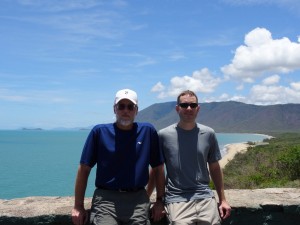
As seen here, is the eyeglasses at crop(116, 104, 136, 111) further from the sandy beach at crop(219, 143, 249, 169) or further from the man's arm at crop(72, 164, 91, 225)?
the sandy beach at crop(219, 143, 249, 169)

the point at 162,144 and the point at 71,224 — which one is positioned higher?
the point at 162,144

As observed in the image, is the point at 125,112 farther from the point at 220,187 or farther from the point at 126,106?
the point at 220,187

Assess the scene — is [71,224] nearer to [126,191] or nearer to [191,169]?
[126,191]

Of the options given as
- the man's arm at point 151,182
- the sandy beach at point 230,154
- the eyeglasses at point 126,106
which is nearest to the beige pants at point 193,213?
the man's arm at point 151,182

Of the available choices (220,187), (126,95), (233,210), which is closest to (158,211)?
(220,187)

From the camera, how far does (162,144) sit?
3879 millimetres

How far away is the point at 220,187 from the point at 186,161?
18.2 inches

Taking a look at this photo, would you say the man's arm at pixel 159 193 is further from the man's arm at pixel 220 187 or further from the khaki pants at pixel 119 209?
the man's arm at pixel 220 187

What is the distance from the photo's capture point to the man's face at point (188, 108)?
3.90m

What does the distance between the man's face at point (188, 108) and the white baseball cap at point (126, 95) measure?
475 millimetres

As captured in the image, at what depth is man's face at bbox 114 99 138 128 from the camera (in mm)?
3656

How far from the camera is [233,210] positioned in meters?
4.12

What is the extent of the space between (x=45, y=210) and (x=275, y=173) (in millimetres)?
11445

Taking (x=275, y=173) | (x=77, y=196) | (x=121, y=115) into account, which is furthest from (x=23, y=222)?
(x=275, y=173)
